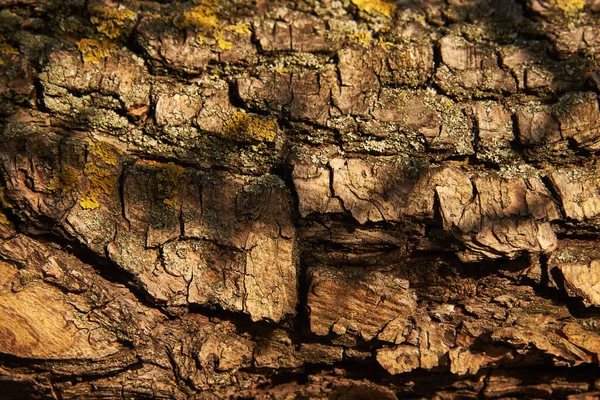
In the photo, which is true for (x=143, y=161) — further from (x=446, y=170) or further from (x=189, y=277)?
(x=446, y=170)

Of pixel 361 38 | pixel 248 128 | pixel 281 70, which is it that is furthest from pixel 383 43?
pixel 248 128

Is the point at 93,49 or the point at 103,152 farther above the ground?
the point at 93,49

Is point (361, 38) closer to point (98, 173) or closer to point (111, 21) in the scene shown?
point (111, 21)

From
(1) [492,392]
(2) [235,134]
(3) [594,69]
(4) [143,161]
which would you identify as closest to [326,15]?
(2) [235,134]

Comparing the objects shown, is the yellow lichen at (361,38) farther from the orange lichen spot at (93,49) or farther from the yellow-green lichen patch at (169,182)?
the orange lichen spot at (93,49)

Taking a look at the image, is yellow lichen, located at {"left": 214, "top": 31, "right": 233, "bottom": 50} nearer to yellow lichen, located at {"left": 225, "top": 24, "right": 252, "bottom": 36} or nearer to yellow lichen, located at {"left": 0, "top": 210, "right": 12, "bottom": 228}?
yellow lichen, located at {"left": 225, "top": 24, "right": 252, "bottom": 36}

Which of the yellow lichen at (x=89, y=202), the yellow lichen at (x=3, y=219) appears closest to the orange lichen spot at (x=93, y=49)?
the yellow lichen at (x=89, y=202)
